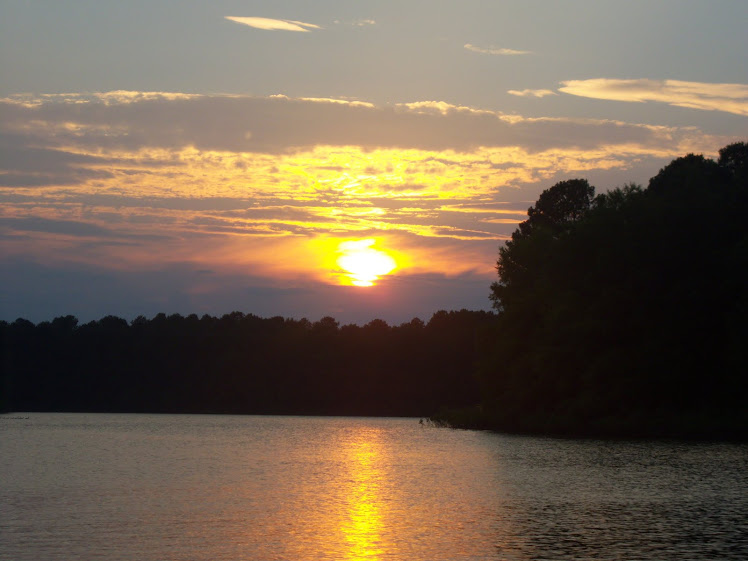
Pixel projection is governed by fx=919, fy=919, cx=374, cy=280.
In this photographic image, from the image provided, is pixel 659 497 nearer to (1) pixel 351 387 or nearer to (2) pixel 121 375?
(1) pixel 351 387

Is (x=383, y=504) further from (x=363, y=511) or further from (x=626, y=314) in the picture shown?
(x=626, y=314)

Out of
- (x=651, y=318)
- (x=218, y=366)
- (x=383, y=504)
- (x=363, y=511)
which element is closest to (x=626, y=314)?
(x=651, y=318)

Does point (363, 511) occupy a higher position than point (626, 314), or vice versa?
point (626, 314)

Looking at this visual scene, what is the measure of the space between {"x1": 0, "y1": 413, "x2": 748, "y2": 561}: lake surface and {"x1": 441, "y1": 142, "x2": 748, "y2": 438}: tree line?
9950 mm

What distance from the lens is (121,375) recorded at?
579 feet

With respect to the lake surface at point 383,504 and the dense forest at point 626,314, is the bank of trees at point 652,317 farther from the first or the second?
the lake surface at point 383,504

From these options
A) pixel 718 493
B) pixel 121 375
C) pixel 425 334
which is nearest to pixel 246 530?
pixel 718 493

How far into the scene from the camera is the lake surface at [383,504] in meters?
25.2

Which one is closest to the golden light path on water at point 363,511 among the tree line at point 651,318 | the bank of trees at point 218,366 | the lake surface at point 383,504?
the lake surface at point 383,504

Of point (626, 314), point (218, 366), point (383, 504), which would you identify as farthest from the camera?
point (218, 366)

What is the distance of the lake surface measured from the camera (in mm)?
25203

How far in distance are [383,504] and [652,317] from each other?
41636 millimetres

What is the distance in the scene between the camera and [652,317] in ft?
231

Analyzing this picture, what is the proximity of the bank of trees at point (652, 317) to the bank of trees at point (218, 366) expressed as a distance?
285ft
